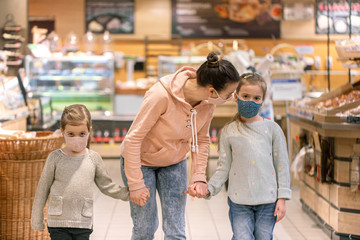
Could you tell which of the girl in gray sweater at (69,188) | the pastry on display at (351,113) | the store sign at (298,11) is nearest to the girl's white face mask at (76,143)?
the girl in gray sweater at (69,188)

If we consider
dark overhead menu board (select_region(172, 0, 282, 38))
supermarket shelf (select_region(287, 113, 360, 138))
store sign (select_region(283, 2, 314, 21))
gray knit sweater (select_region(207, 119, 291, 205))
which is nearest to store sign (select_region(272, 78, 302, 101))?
supermarket shelf (select_region(287, 113, 360, 138))

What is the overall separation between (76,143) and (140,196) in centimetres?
43

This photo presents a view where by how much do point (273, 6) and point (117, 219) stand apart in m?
7.11

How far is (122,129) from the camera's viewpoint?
8.63 m

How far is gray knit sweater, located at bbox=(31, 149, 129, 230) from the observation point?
260 cm

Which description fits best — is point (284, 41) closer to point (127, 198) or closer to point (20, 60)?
point (20, 60)

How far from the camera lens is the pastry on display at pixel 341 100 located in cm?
457

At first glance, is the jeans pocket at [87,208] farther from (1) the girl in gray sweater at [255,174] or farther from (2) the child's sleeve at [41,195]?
(1) the girl in gray sweater at [255,174]

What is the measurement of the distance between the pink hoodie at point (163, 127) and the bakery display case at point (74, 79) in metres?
5.98

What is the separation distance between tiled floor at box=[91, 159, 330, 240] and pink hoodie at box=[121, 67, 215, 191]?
183cm

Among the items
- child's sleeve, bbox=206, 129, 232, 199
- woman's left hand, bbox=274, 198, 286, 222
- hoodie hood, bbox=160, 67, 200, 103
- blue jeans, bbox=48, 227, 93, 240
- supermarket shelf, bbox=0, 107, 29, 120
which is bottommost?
blue jeans, bbox=48, 227, 93, 240

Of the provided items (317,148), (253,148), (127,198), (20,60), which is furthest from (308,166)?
(20,60)

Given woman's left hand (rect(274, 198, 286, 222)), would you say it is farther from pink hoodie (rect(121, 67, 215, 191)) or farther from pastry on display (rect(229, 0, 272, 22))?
pastry on display (rect(229, 0, 272, 22))

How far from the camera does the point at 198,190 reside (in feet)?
8.68
